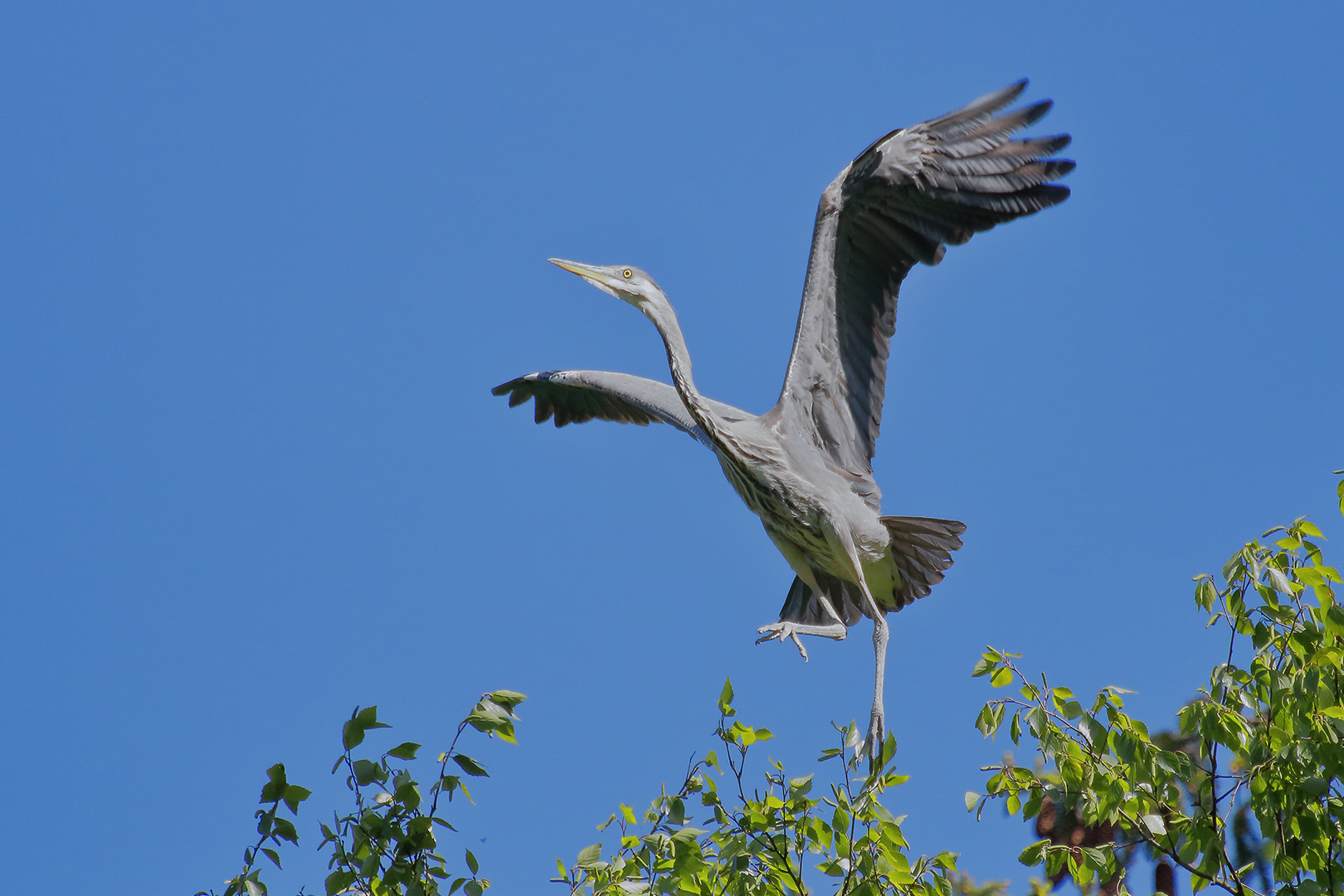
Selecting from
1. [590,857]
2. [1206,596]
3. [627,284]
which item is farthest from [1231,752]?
[627,284]

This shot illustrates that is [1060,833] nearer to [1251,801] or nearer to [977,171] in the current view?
[1251,801]

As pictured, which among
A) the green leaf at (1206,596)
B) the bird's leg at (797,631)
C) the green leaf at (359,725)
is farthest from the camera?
the bird's leg at (797,631)

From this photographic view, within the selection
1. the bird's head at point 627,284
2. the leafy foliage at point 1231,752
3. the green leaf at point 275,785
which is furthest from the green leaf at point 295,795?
the bird's head at point 627,284

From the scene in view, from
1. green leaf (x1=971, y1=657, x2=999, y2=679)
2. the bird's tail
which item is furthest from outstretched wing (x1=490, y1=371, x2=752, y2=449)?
green leaf (x1=971, y1=657, x2=999, y2=679)

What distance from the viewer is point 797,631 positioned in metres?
6.35

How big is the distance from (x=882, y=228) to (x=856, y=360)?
683 millimetres

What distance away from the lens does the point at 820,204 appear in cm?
629

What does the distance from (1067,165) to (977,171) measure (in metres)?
0.42

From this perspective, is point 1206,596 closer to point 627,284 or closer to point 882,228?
point 882,228

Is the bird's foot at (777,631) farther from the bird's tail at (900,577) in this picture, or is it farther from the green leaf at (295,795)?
the green leaf at (295,795)

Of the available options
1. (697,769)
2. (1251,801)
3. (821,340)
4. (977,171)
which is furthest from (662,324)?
(1251,801)

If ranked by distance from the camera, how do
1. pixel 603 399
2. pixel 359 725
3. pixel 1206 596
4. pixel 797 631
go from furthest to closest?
pixel 603 399
pixel 797 631
pixel 1206 596
pixel 359 725

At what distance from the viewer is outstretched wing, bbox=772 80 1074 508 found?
6.21m

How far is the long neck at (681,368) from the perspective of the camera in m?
6.46
